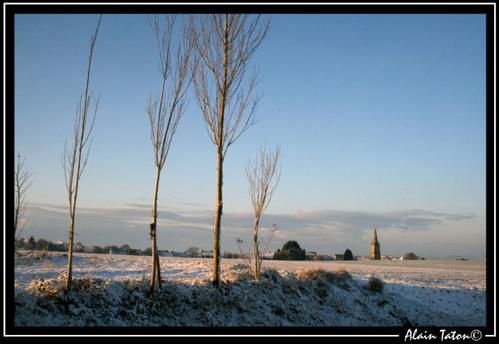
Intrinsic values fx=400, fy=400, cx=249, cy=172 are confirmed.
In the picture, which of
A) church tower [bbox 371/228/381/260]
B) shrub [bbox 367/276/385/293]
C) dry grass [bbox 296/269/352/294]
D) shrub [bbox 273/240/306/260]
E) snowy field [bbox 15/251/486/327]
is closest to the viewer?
snowy field [bbox 15/251/486/327]

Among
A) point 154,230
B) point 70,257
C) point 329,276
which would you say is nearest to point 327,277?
point 329,276

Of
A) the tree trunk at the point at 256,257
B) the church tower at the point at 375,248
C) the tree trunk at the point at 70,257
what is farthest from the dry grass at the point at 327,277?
the church tower at the point at 375,248

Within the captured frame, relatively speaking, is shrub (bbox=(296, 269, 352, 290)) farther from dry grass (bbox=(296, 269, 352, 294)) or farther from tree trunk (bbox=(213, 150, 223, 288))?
tree trunk (bbox=(213, 150, 223, 288))

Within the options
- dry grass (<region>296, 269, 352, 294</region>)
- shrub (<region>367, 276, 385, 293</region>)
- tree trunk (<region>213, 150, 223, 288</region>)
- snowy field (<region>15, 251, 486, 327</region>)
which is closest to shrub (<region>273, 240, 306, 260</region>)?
snowy field (<region>15, 251, 486, 327</region>)

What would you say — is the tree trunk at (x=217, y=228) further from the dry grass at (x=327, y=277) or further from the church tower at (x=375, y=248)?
the church tower at (x=375, y=248)

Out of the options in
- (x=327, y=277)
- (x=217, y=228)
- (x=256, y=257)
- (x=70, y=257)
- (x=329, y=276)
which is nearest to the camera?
(x=70, y=257)

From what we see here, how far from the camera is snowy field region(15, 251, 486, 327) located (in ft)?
29.1

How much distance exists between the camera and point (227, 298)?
11.6 m

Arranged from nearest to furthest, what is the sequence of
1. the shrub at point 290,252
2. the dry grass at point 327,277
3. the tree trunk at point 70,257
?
1. the tree trunk at point 70,257
2. the dry grass at point 327,277
3. the shrub at point 290,252

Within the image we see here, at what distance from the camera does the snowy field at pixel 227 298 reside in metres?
8.88

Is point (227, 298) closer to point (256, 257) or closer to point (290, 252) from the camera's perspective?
point (256, 257)

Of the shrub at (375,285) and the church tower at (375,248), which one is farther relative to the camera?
the church tower at (375,248)
